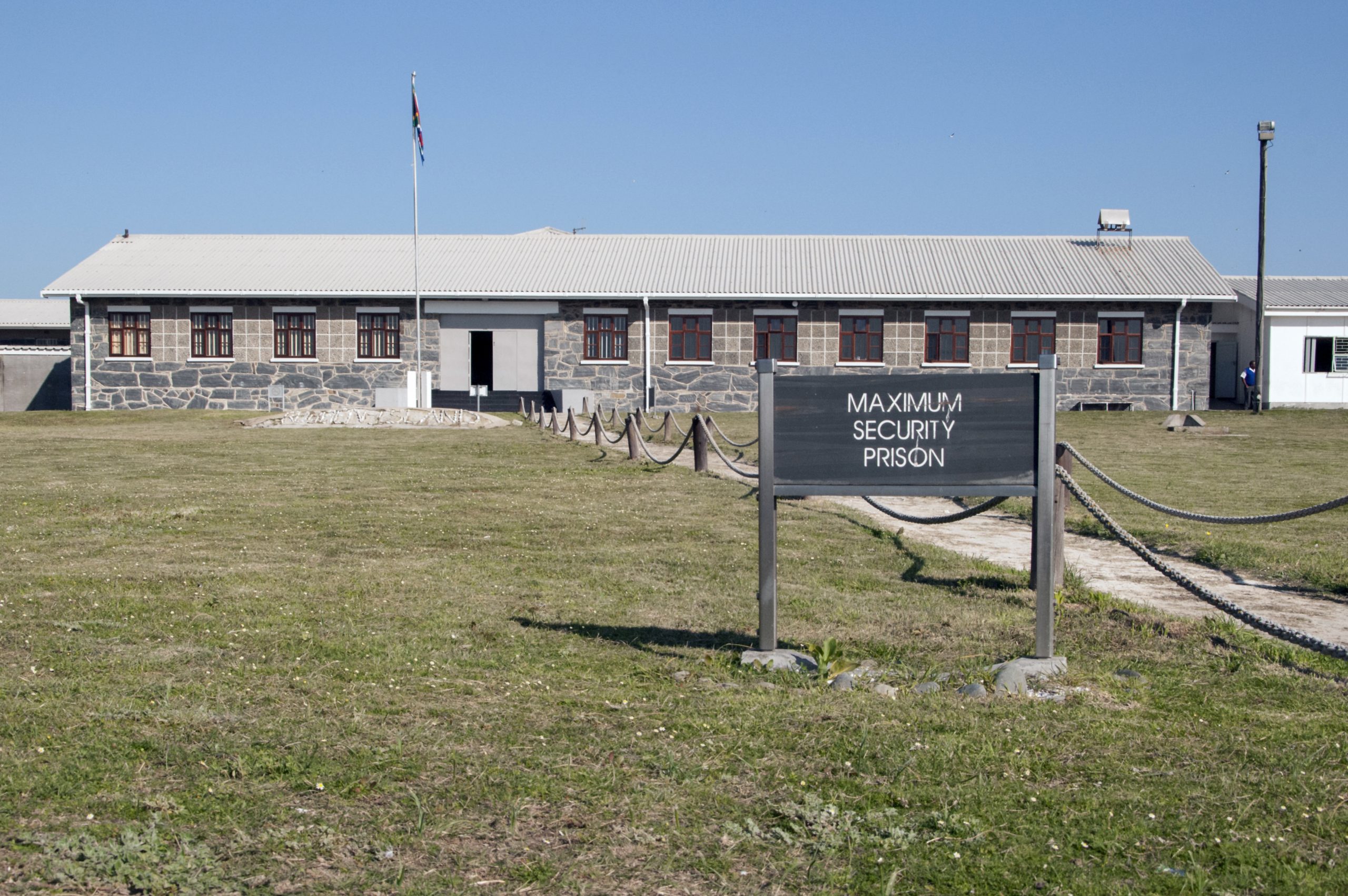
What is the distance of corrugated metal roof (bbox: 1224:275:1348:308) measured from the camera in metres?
35.4

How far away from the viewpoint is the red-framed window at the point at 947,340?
110 feet

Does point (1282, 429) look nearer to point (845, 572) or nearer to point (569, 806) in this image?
point (845, 572)

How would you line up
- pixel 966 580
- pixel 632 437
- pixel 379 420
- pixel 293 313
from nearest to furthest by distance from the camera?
pixel 966 580 → pixel 632 437 → pixel 379 420 → pixel 293 313

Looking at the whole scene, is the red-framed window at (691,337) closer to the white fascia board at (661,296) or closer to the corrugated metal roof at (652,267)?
the white fascia board at (661,296)

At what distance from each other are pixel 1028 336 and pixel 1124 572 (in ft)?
85.4

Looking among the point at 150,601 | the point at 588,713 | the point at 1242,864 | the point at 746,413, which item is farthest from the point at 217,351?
the point at 1242,864

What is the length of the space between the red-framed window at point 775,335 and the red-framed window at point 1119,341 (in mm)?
8324

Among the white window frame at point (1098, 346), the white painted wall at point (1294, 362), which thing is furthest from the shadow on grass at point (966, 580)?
the white painted wall at point (1294, 362)

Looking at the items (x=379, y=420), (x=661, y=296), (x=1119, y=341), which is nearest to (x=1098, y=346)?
(x=1119, y=341)

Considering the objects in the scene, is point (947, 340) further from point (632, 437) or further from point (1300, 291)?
point (632, 437)

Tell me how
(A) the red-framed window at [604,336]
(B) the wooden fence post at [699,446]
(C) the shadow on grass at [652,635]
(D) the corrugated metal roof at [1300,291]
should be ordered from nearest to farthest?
(C) the shadow on grass at [652,635], (B) the wooden fence post at [699,446], (A) the red-framed window at [604,336], (D) the corrugated metal roof at [1300,291]

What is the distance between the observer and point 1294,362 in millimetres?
34625

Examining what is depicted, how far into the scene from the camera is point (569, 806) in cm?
394

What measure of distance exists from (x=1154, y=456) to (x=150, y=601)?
1618 centimetres
